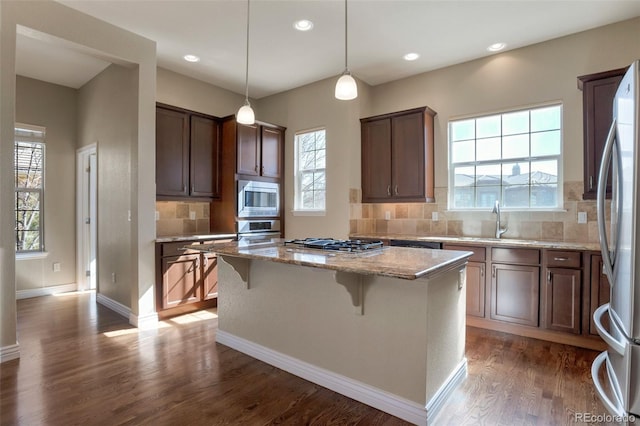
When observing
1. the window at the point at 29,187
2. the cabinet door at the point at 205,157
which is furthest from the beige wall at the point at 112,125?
the window at the point at 29,187

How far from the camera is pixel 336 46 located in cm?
376

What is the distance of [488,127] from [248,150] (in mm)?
3033

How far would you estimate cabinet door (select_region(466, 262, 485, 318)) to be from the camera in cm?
346

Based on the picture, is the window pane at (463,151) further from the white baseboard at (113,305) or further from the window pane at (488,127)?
the white baseboard at (113,305)

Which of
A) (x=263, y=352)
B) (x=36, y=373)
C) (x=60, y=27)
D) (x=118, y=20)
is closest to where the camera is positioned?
(x=36, y=373)

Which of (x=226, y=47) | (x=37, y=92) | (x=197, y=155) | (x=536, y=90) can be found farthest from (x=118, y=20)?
(x=536, y=90)

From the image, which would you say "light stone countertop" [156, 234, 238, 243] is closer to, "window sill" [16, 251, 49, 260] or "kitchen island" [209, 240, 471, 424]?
"kitchen island" [209, 240, 471, 424]

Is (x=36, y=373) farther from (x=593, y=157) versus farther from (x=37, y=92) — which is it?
(x=593, y=157)

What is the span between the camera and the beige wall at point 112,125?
2701 mm

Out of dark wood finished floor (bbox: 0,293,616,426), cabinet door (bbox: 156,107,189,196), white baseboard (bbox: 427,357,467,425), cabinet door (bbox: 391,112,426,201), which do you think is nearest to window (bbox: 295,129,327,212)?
cabinet door (bbox: 391,112,426,201)

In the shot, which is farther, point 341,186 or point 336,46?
point 341,186

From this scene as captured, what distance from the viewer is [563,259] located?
3.04m

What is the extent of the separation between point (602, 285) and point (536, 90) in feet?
6.85

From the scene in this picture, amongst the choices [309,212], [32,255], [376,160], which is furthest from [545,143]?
[32,255]
